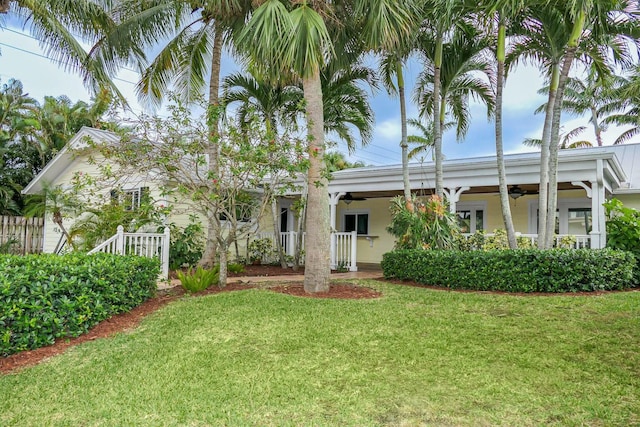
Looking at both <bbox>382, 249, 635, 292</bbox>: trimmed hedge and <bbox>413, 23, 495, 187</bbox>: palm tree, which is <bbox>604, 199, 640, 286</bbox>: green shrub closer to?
<bbox>382, 249, 635, 292</bbox>: trimmed hedge

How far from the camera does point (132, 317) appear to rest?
6.18 metres

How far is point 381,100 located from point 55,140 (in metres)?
16.8

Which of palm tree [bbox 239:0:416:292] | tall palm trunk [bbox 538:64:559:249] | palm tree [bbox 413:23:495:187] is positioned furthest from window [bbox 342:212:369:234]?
palm tree [bbox 239:0:416:292]

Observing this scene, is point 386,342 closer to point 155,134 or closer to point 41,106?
point 155,134

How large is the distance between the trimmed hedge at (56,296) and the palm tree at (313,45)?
3.19m

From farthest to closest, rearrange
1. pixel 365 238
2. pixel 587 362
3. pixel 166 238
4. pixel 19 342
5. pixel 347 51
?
pixel 365 238 < pixel 347 51 < pixel 166 238 < pixel 19 342 < pixel 587 362

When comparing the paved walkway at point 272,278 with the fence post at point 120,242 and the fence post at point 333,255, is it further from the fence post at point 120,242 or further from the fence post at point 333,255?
the fence post at point 120,242

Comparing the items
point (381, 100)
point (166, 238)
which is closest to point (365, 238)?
point (381, 100)

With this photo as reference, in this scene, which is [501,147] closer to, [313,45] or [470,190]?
[470,190]

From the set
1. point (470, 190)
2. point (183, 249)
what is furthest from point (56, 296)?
point (470, 190)

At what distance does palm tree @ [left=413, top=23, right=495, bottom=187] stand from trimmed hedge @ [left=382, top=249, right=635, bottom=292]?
95.0 inches

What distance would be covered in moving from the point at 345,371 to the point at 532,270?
221 inches

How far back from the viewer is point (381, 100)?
43.5 ft

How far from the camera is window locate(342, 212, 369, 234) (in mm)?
16625
